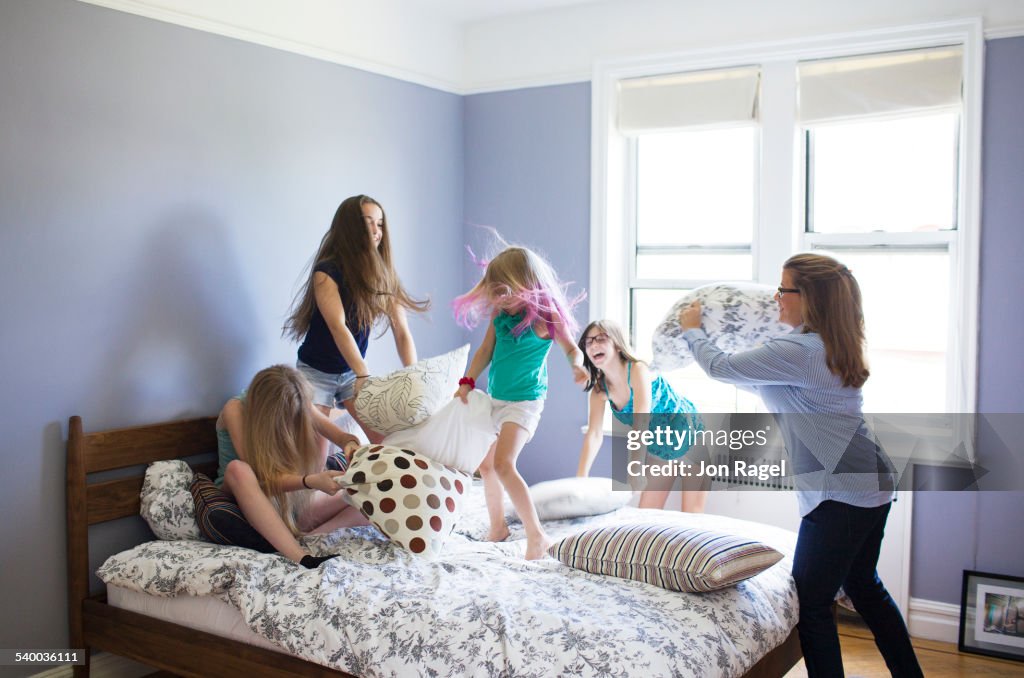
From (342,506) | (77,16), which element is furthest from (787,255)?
(77,16)

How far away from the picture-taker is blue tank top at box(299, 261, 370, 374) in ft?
10.7

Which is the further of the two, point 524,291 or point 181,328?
point 181,328

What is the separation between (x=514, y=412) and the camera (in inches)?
121

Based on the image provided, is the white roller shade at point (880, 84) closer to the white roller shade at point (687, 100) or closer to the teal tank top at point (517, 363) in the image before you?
the white roller shade at point (687, 100)

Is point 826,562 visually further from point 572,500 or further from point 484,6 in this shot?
point 484,6

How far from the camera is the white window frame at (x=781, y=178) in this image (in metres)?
3.39

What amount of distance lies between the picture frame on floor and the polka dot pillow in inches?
80.8

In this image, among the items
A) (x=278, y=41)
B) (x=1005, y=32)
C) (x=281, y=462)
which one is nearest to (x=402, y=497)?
→ (x=281, y=462)

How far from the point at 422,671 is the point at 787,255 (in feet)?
8.05

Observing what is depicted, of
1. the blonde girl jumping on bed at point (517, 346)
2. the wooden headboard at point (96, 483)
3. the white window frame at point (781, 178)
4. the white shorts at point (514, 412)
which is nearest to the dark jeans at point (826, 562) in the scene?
the blonde girl jumping on bed at point (517, 346)

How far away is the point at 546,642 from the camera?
2125 millimetres

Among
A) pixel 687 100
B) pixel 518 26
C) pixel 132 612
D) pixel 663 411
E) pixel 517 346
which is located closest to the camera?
pixel 132 612

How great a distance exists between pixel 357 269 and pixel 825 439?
5.73 ft

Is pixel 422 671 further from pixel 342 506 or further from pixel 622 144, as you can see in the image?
pixel 622 144
